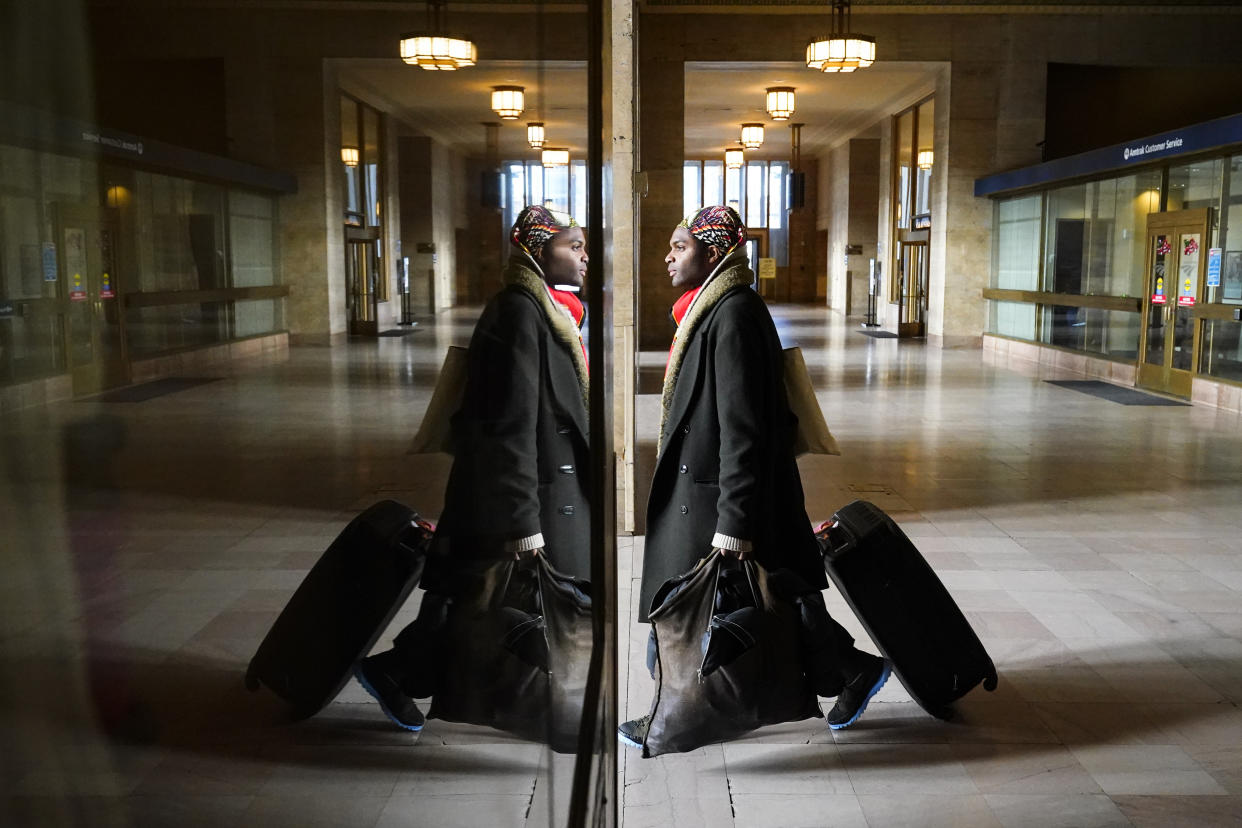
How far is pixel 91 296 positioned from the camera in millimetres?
312

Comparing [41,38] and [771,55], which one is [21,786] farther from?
[771,55]

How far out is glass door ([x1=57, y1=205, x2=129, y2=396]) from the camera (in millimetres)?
291

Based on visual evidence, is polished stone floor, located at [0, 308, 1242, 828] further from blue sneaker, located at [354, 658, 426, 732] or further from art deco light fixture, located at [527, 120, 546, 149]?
art deco light fixture, located at [527, 120, 546, 149]

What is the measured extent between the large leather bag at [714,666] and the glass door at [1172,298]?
11328 mm

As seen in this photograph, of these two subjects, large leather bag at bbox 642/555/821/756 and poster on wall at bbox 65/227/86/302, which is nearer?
poster on wall at bbox 65/227/86/302

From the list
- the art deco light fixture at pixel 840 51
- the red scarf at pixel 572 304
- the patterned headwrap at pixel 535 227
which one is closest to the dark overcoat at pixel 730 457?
the red scarf at pixel 572 304

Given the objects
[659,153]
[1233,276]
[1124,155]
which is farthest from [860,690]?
[659,153]

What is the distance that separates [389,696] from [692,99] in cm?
2690

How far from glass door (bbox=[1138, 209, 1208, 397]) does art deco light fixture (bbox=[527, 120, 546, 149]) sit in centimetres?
1391

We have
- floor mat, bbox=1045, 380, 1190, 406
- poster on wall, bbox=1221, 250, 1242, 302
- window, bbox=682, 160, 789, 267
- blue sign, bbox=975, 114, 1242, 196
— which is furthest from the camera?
window, bbox=682, 160, 789, 267

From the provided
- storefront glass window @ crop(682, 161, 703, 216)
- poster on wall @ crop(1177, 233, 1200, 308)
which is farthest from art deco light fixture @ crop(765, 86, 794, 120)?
storefront glass window @ crop(682, 161, 703, 216)

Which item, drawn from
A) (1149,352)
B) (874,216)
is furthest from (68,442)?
(874,216)

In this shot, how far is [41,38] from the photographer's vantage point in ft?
0.80

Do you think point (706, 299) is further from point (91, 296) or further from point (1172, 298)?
point (1172, 298)
